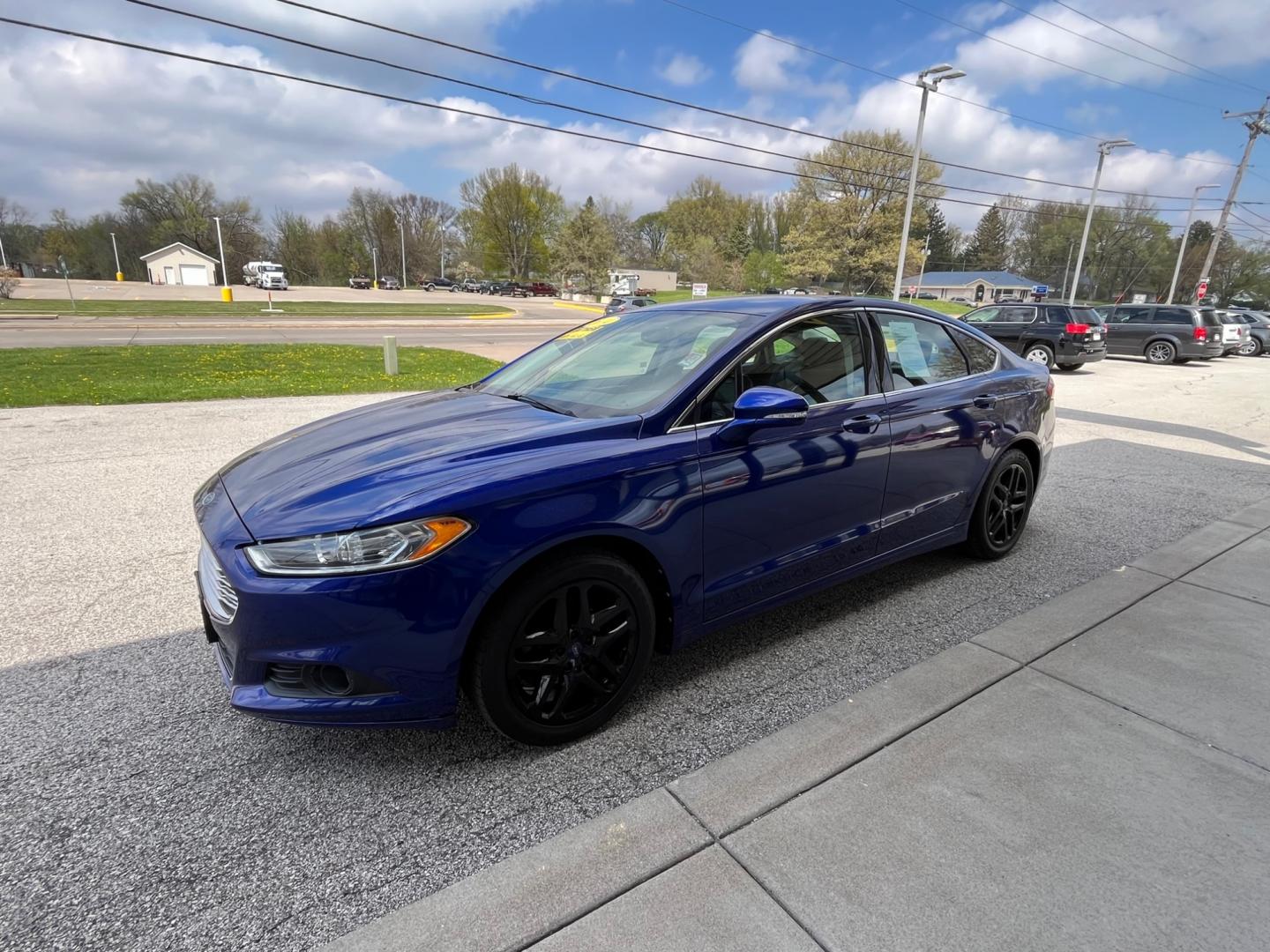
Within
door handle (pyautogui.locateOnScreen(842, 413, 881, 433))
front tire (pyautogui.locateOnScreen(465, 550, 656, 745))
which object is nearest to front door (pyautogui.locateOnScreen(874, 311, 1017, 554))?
door handle (pyautogui.locateOnScreen(842, 413, 881, 433))

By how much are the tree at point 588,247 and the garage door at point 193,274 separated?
38.7 meters

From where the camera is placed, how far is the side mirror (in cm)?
254

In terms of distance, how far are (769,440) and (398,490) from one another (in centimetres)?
147

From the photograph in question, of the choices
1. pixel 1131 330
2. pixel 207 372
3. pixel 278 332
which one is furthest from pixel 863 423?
pixel 278 332

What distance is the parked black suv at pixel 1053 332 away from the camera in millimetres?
15336

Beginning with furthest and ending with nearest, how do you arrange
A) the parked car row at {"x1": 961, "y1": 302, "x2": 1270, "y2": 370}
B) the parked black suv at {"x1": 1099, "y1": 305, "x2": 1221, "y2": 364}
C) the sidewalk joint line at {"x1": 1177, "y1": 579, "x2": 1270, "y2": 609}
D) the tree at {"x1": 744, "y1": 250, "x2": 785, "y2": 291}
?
the tree at {"x1": 744, "y1": 250, "x2": 785, "y2": 291} < the parked black suv at {"x1": 1099, "y1": 305, "x2": 1221, "y2": 364} < the parked car row at {"x1": 961, "y1": 302, "x2": 1270, "y2": 370} < the sidewalk joint line at {"x1": 1177, "y1": 579, "x2": 1270, "y2": 609}

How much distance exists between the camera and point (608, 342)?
3500 mm

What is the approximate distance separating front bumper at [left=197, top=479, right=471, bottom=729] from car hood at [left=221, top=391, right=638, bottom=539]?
171 mm

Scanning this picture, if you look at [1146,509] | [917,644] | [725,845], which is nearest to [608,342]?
[917,644]

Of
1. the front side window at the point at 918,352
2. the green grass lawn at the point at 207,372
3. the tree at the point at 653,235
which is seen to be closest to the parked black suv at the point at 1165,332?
the green grass lawn at the point at 207,372

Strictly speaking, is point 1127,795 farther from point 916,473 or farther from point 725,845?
point 916,473

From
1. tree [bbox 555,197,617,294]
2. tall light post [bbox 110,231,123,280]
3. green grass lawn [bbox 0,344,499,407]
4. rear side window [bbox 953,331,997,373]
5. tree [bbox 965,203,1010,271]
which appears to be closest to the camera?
rear side window [bbox 953,331,997,373]

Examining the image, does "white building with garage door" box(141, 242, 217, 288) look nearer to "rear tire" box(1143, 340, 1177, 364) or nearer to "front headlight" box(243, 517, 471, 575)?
"rear tire" box(1143, 340, 1177, 364)

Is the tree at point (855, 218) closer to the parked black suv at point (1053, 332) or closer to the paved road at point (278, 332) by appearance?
the paved road at point (278, 332)
